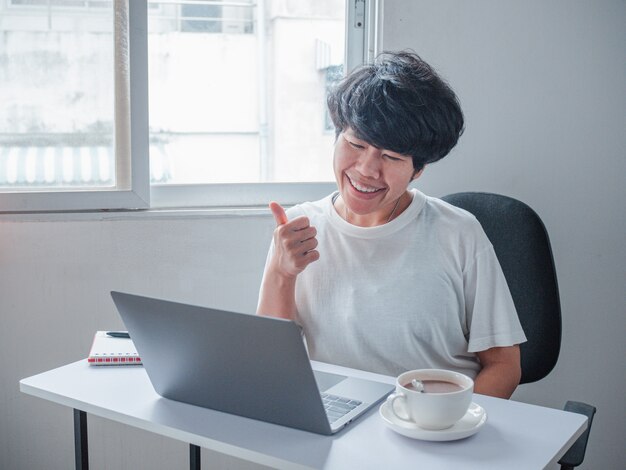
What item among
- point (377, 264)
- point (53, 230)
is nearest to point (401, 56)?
point (377, 264)

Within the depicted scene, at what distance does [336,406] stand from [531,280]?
2.25ft

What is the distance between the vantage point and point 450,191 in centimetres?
205

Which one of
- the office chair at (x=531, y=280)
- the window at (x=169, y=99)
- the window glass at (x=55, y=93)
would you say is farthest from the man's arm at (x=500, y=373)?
the window glass at (x=55, y=93)

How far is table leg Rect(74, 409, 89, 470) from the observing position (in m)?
1.22

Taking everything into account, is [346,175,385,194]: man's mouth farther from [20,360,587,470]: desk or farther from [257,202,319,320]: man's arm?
[20,360,587,470]: desk

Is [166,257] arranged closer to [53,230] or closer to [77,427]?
[53,230]

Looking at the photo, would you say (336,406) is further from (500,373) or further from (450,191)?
(450,191)

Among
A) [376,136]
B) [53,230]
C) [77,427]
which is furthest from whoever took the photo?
[53,230]

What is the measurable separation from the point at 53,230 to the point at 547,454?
140 cm

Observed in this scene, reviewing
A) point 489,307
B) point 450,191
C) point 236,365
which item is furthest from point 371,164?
point 450,191

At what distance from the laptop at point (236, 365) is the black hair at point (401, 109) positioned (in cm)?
50

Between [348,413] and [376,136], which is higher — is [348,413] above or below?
below

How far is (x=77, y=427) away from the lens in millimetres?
1229

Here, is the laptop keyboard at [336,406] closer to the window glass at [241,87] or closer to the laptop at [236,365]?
the laptop at [236,365]
